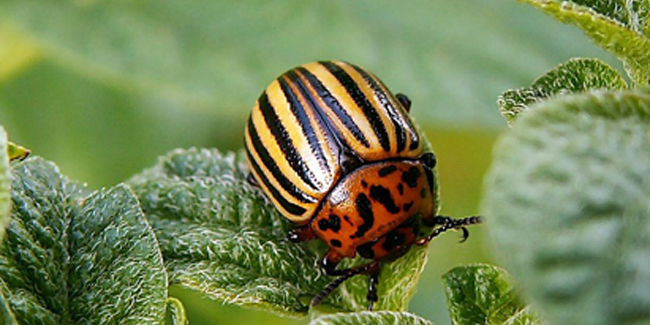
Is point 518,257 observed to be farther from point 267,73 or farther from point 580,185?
point 267,73

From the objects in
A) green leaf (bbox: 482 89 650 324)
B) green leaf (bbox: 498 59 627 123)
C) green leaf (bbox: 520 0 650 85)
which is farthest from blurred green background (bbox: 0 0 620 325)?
green leaf (bbox: 482 89 650 324)

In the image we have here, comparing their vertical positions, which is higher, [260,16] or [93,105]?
[260,16]

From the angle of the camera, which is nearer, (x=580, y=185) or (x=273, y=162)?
(x=580, y=185)

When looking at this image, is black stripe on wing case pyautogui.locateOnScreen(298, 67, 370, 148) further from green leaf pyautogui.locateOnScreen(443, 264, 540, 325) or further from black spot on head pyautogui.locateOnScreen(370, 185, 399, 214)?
green leaf pyautogui.locateOnScreen(443, 264, 540, 325)

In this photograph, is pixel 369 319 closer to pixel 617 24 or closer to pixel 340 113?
pixel 617 24

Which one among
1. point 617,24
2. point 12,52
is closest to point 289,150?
point 617,24

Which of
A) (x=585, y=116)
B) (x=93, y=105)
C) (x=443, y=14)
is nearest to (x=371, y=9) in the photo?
(x=443, y=14)
